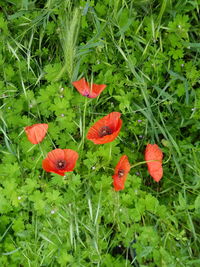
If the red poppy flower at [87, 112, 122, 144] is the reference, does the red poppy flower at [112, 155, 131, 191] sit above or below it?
below

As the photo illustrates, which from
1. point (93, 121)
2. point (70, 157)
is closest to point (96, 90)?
point (93, 121)

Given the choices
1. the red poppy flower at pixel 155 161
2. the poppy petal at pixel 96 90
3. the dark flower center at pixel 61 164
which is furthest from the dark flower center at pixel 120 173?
the poppy petal at pixel 96 90

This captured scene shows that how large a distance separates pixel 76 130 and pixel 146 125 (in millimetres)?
474

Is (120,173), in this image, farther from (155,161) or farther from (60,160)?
(60,160)

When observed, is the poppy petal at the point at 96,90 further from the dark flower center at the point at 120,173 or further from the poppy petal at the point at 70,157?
the dark flower center at the point at 120,173

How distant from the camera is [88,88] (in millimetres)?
2215

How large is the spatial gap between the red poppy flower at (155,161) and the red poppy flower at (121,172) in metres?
0.19

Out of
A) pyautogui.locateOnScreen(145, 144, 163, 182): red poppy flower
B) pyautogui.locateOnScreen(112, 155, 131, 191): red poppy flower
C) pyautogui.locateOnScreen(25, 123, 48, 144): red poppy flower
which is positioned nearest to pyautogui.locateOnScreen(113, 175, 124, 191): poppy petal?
pyautogui.locateOnScreen(112, 155, 131, 191): red poppy flower

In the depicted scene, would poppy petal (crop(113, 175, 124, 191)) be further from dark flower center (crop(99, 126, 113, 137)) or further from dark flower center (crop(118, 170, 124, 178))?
dark flower center (crop(99, 126, 113, 137))

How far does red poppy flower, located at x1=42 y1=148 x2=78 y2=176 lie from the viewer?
6.68 ft

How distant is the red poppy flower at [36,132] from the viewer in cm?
209

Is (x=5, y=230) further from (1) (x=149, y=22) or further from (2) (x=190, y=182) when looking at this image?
(1) (x=149, y=22)

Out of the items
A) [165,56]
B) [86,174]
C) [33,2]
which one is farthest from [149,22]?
[86,174]

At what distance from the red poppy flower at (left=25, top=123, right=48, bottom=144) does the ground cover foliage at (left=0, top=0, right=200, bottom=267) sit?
0.06 metres
